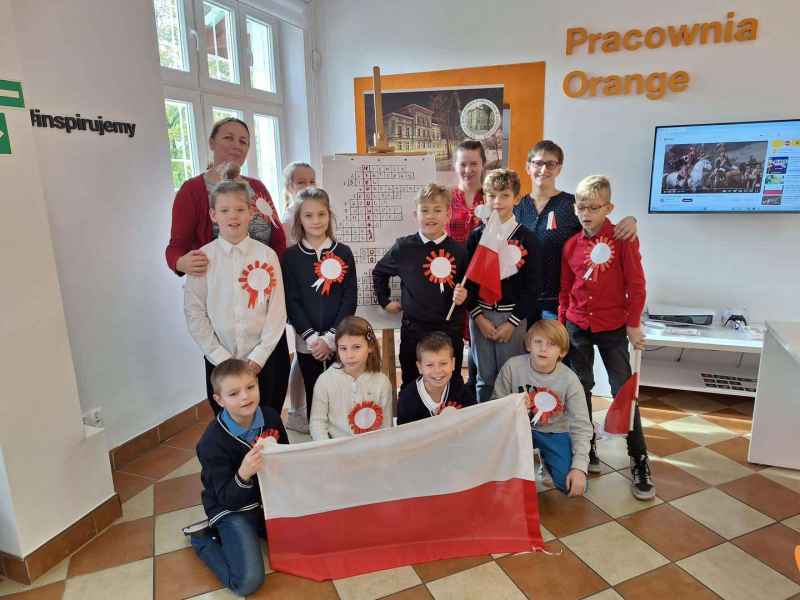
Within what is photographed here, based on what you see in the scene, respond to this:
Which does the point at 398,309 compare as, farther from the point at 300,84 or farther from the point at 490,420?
the point at 300,84

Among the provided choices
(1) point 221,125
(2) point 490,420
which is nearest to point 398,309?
(2) point 490,420

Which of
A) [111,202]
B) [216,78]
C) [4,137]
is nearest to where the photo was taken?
[4,137]

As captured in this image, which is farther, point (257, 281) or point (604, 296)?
point (604, 296)

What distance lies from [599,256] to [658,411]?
4.72 ft

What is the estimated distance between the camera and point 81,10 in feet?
7.92

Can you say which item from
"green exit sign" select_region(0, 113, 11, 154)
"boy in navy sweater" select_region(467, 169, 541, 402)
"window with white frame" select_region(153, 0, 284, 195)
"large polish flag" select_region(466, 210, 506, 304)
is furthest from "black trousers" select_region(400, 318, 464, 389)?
"window with white frame" select_region(153, 0, 284, 195)

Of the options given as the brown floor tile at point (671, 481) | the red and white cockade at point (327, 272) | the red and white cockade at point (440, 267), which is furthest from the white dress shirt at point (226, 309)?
the brown floor tile at point (671, 481)

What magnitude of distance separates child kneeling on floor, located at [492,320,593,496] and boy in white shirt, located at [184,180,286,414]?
1068 millimetres

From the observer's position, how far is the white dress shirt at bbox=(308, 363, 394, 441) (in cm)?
216

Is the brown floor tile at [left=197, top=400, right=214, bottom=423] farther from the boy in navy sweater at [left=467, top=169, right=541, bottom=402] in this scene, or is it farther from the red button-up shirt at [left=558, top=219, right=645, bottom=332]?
the red button-up shirt at [left=558, top=219, right=645, bottom=332]

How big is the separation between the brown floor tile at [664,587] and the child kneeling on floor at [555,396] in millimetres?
409

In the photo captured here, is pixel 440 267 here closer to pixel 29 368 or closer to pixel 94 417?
pixel 29 368

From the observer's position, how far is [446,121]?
399 centimetres

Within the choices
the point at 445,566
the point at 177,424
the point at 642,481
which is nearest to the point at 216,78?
the point at 177,424
